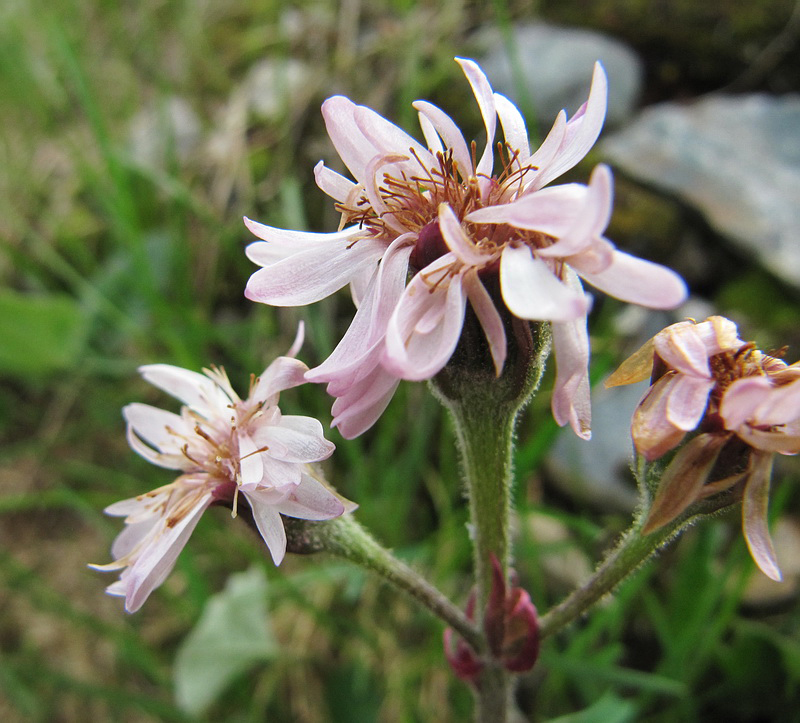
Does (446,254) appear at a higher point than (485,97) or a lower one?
lower

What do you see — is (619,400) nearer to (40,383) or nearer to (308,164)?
(308,164)

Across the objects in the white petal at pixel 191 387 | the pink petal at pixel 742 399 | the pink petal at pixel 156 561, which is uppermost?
the pink petal at pixel 742 399

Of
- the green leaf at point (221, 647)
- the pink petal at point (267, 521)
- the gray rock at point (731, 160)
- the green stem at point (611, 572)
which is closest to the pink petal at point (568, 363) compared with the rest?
the green stem at point (611, 572)

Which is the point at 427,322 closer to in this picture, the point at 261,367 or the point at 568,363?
the point at 568,363

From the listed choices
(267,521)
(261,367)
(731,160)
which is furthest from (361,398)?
(731,160)

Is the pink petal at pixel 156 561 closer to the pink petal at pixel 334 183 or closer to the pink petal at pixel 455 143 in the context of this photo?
the pink petal at pixel 334 183

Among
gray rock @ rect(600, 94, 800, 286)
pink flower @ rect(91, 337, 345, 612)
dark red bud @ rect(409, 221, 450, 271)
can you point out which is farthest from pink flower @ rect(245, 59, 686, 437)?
gray rock @ rect(600, 94, 800, 286)
